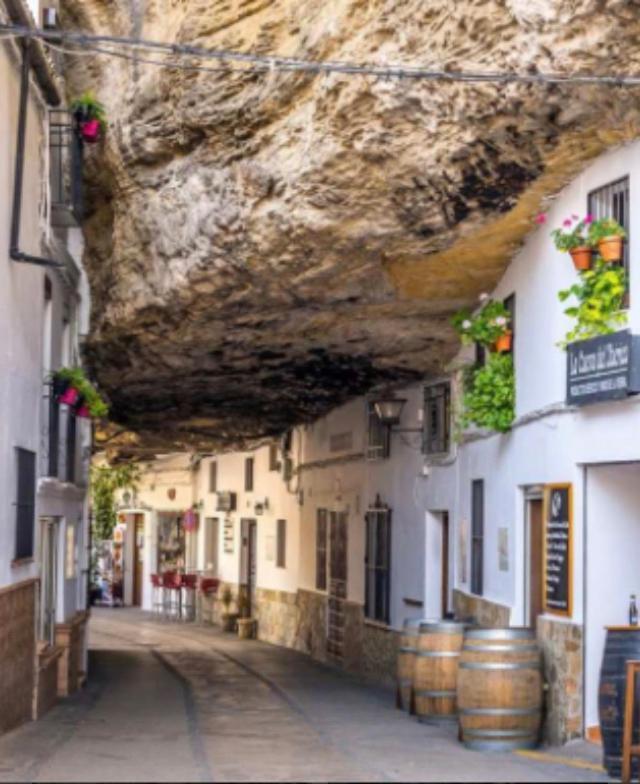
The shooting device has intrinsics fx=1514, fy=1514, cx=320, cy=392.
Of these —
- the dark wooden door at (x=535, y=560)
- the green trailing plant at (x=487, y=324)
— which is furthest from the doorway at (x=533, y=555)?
the green trailing plant at (x=487, y=324)

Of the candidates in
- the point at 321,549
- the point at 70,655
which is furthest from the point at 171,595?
the point at 70,655

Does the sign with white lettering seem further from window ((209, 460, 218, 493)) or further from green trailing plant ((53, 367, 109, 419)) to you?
window ((209, 460, 218, 493))

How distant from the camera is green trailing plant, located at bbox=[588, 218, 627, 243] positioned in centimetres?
1226

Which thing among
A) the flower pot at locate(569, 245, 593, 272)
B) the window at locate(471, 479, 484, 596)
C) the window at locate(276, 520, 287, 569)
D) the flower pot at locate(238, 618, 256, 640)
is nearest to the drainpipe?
the flower pot at locate(569, 245, 593, 272)

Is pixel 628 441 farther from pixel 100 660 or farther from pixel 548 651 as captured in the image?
pixel 100 660

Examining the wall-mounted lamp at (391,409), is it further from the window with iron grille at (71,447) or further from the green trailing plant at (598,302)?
the green trailing plant at (598,302)

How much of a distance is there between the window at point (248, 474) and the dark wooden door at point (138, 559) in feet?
44.9

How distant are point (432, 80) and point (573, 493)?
12.1 feet

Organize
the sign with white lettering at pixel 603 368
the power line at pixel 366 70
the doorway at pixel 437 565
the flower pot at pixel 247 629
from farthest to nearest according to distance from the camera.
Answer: the flower pot at pixel 247 629
the doorway at pixel 437 565
the sign with white lettering at pixel 603 368
the power line at pixel 366 70

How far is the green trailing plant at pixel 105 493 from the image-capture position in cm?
4094

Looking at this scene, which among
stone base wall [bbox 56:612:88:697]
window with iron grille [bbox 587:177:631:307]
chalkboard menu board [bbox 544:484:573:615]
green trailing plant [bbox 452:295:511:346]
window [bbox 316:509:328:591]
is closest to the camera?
window with iron grille [bbox 587:177:631:307]

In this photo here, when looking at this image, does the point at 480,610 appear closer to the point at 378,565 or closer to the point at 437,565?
the point at 437,565

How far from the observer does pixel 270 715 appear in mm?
17109

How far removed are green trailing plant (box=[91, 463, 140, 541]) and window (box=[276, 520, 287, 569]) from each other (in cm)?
948
